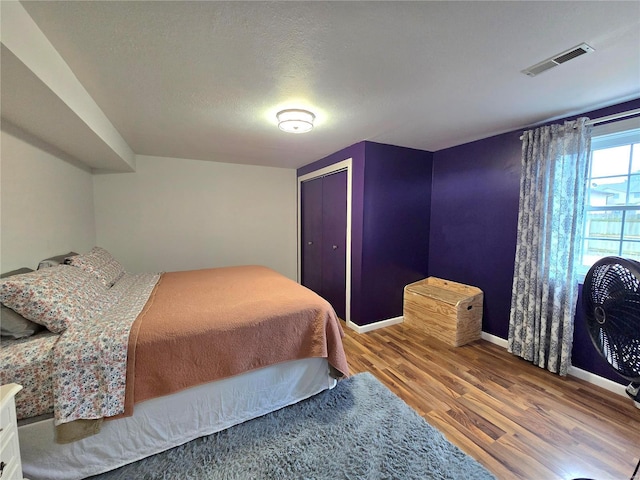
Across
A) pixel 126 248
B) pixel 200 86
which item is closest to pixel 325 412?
pixel 200 86

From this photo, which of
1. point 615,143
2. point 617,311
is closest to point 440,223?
point 615,143

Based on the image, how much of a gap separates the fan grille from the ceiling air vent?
110 cm

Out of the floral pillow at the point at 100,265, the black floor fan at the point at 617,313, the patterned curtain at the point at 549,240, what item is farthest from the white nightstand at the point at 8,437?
the patterned curtain at the point at 549,240

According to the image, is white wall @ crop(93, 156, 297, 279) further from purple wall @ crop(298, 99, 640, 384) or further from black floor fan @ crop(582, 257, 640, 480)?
black floor fan @ crop(582, 257, 640, 480)

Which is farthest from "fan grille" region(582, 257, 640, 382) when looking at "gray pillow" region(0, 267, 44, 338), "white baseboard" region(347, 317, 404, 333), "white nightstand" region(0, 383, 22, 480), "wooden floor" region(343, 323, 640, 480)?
"gray pillow" region(0, 267, 44, 338)

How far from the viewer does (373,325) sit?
10.3ft

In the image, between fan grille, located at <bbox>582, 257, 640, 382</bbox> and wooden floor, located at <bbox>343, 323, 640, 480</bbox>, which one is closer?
fan grille, located at <bbox>582, 257, 640, 382</bbox>

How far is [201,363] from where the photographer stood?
1.51 m

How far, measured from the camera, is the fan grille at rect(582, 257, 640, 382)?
3.05ft

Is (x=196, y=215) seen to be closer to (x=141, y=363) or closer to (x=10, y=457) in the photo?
(x=141, y=363)

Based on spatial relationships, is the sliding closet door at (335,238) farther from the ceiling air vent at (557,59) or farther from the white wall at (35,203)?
the white wall at (35,203)

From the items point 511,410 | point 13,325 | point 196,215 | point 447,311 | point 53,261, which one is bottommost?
point 511,410

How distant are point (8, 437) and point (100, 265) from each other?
162cm

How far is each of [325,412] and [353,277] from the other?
1579mm
